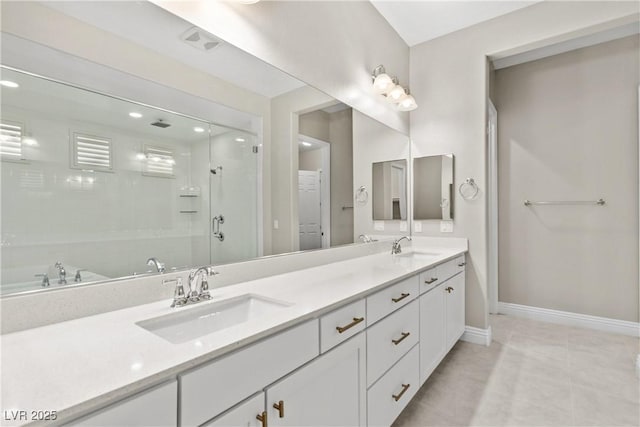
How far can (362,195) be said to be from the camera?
2.44 meters

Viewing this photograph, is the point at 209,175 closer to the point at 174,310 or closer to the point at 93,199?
the point at 93,199

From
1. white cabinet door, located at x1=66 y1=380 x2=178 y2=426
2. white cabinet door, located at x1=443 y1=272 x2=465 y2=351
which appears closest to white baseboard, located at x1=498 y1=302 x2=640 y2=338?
white cabinet door, located at x1=443 y1=272 x2=465 y2=351

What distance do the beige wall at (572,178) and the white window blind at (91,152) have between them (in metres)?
3.67

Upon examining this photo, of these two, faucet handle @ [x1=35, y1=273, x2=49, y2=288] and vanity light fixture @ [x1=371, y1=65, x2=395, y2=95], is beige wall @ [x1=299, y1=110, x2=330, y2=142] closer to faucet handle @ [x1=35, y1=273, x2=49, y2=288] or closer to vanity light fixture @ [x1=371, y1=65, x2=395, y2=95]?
vanity light fixture @ [x1=371, y1=65, x2=395, y2=95]

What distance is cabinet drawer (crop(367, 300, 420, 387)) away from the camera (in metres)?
1.38

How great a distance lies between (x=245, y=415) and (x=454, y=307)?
2.10m

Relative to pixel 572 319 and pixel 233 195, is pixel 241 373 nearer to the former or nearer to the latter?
pixel 233 195

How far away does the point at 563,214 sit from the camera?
316cm

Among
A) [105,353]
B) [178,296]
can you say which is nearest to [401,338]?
[178,296]

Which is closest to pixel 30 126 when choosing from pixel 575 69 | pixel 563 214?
pixel 563 214

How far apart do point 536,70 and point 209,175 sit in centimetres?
362

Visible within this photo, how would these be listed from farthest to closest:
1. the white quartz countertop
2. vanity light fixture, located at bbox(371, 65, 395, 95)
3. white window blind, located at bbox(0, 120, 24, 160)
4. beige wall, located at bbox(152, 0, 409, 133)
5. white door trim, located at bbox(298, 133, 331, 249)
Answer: vanity light fixture, located at bbox(371, 65, 395, 95), white door trim, located at bbox(298, 133, 331, 249), beige wall, located at bbox(152, 0, 409, 133), white window blind, located at bbox(0, 120, 24, 160), the white quartz countertop

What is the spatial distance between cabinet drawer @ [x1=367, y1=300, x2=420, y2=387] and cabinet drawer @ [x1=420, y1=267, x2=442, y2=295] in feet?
0.45

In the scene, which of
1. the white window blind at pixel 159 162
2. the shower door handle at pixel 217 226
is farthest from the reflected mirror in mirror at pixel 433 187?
the white window blind at pixel 159 162
